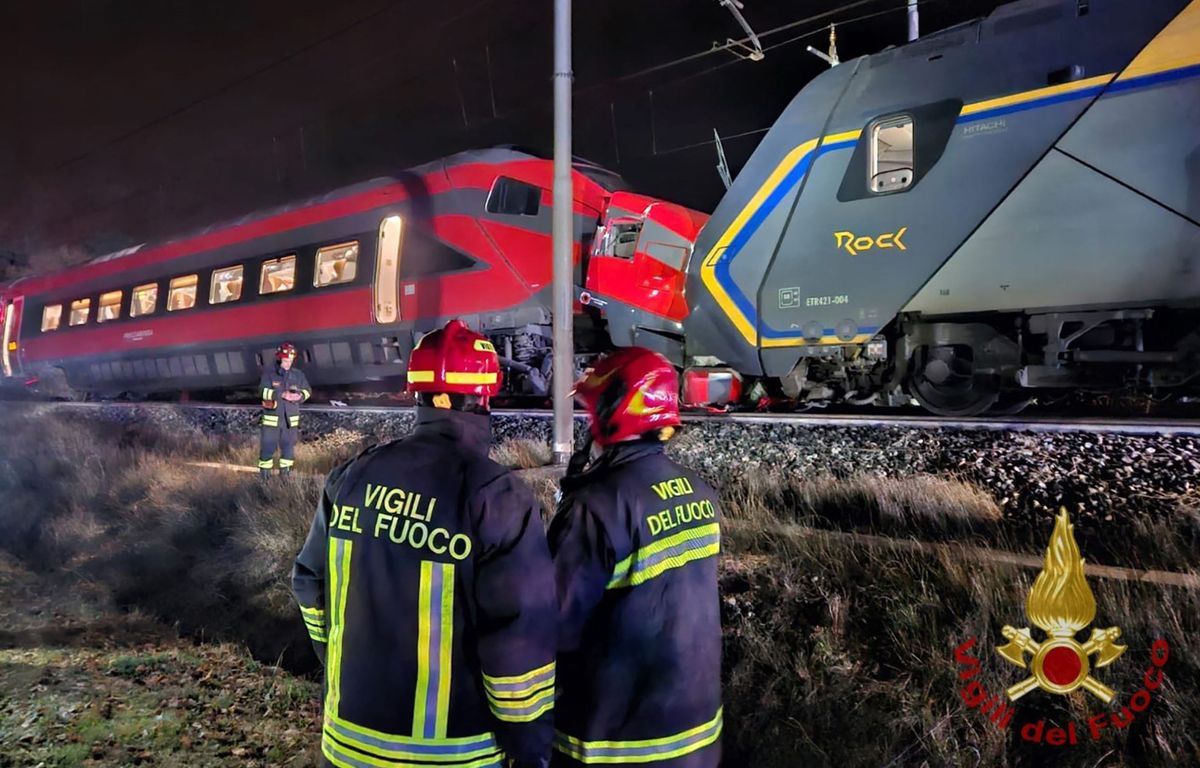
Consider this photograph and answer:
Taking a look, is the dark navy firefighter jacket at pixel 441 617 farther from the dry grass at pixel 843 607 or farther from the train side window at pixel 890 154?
the train side window at pixel 890 154

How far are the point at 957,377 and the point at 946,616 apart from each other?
3498mm

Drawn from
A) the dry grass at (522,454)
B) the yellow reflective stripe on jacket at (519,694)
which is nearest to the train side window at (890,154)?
the dry grass at (522,454)

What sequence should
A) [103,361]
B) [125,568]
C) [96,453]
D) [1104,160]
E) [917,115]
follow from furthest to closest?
[103,361], [96,453], [125,568], [917,115], [1104,160]

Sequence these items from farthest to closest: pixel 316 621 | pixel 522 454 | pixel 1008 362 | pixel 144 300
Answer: pixel 144 300 < pixel 522 454 < pixel 1008 362 < pixel 316 621

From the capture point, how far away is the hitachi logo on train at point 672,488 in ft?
7.04

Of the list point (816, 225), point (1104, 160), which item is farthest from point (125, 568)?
point (1104, 160)

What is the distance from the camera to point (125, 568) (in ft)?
21.8

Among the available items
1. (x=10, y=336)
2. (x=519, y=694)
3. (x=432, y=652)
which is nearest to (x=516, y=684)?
(x=519, y=694)

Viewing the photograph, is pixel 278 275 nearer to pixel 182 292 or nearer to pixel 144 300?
pixel 182 292

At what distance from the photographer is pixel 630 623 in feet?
6.83

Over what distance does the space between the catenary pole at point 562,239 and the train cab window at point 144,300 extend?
492 inches

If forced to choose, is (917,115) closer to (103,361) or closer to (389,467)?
(389,467)

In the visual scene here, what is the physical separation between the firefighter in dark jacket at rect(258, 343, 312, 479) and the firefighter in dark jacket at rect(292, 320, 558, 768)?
6947 mm

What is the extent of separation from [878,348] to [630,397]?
5098 millimetres
